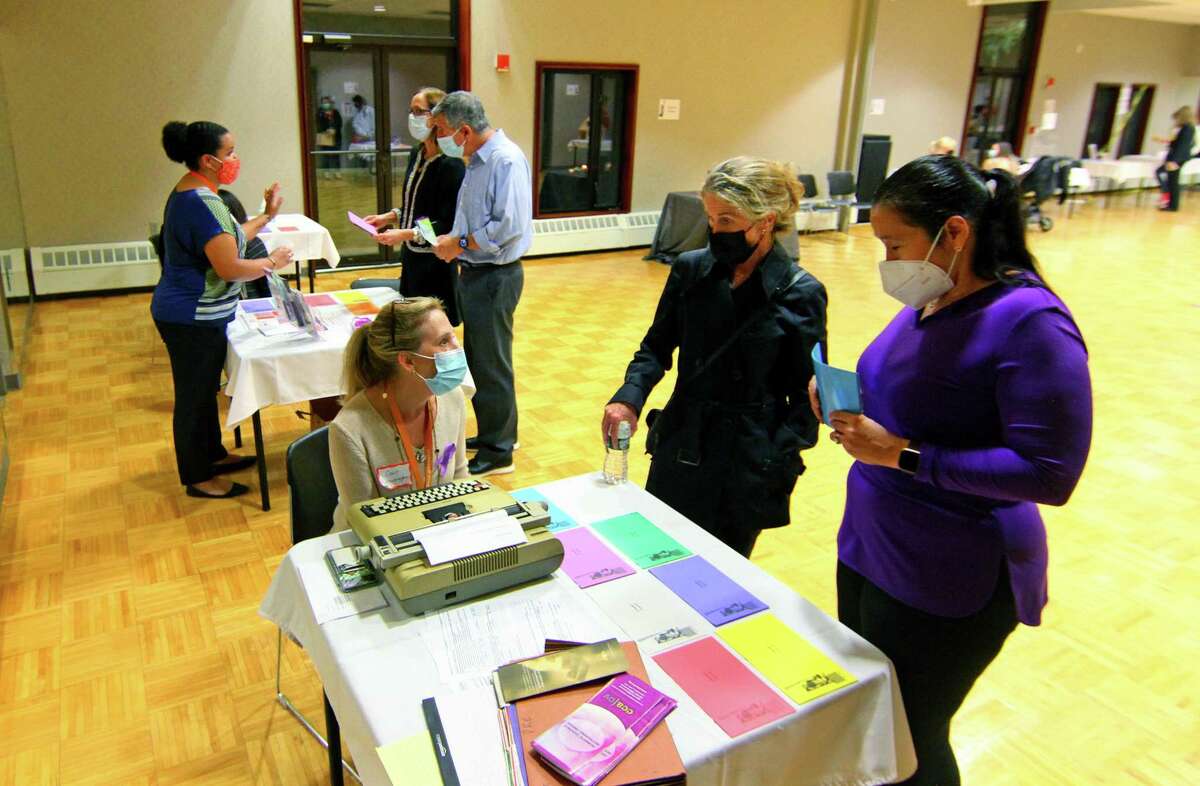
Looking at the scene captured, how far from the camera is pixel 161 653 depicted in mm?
2861

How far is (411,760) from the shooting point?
4.41ft

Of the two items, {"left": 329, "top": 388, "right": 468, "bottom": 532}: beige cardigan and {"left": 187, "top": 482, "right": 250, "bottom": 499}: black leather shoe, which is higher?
{"left": 329, "top": 388, "right": 468, "bottom": 532}: beige cardigan

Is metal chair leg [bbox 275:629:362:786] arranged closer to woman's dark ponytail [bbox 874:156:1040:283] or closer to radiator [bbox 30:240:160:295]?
woman's dark ponytail [bbox 874:156:1040:283]

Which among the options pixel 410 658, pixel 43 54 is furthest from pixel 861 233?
pixel 410 658

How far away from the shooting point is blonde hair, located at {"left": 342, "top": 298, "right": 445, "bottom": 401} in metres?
2.27

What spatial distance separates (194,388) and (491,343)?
1328 millimetres

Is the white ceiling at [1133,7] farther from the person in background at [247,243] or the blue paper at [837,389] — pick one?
the blue paper at [837,389]

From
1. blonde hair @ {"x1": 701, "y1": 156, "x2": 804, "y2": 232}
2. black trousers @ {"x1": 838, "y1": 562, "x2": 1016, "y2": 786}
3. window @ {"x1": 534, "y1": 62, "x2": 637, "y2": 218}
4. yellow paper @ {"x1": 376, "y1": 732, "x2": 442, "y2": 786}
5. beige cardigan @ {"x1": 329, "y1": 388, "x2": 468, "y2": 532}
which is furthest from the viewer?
window @ {"x1": 534, "y1": 62, "x2": 637, "y2": 218}

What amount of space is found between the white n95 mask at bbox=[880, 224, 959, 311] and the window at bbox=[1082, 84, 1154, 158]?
1651 cm

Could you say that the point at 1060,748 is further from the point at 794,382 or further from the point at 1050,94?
the point at 1050,94

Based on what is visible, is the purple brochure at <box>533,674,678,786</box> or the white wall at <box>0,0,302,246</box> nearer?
the purple brochure at <box>533,674,678,786</box>

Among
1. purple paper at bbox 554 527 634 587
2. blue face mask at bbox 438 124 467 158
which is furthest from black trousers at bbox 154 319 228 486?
purple paper at bbox 554 527 634 587

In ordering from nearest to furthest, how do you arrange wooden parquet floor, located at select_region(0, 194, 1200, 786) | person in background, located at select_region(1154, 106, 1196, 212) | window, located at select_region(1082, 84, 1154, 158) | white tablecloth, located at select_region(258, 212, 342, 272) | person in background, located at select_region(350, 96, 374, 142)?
wooden parquet floor, located at select_region(0, 194, 1200, 786) < white tablecloth, located at select_region(258, 212, 342, 272) < person in background, located at select_region(350, 96, 374, 142) < person in background, located at select_region(1154, 106, 1196, 212) < window, located at select_region(1082, 84, 1154, 158)

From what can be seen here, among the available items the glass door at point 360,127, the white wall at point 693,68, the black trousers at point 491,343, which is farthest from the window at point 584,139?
the black trousers at point 491,343
